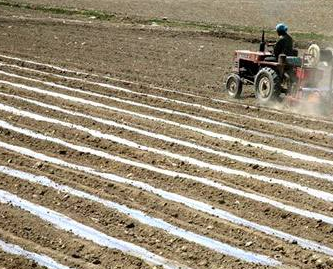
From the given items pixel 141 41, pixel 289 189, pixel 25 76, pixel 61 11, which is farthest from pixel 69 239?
pixel 61 11

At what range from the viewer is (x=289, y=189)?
9.19m

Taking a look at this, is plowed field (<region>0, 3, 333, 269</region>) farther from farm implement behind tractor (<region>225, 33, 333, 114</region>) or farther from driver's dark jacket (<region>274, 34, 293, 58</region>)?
driver's dark jacket (<region>274, 34, 293, 58</region>)

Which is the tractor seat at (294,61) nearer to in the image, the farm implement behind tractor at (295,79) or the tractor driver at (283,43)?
the farm implement behind tractor at (295,79)

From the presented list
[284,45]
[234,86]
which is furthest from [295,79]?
[234,86]

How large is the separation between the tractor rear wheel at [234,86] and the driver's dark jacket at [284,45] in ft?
4.02

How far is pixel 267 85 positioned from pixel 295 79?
0.66m

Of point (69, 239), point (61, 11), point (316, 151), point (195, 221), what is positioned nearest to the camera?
point (69, 239)

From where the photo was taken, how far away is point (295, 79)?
14.4 metres

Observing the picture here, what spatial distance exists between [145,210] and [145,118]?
15.4 feet

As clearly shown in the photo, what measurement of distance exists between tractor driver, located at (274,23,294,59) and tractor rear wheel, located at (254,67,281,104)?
1.43 feet

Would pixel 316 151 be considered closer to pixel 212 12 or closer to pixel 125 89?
pixel 125 89

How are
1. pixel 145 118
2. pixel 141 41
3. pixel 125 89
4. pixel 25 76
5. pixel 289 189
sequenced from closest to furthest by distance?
pixel 289 189 → pixel 145 118 → pixel 125 89 → pixel 25 76 → pixel 141 41

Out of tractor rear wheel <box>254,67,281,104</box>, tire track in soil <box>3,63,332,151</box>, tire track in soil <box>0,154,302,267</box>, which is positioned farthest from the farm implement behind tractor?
tire track in soil <box>0,154,302,267</box>

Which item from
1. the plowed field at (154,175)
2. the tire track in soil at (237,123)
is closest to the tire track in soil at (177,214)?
the plowed field at (154,175)
